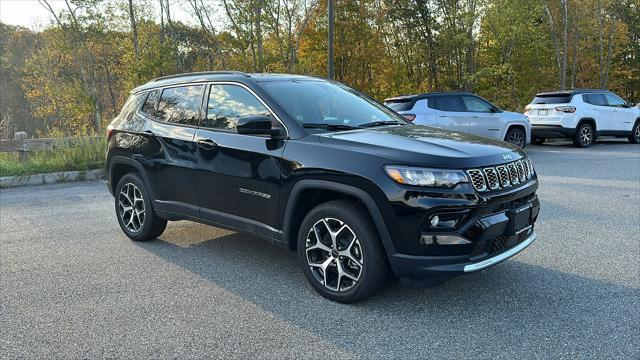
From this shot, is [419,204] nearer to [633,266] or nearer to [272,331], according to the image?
[272,331]

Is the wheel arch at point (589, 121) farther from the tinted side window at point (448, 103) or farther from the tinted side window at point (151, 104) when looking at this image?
the tinted side window at point (151, 104)

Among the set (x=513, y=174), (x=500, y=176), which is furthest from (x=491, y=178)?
(x=513, y=174)

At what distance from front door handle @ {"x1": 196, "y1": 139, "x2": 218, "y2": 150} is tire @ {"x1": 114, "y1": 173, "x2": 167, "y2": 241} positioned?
3.49 feet

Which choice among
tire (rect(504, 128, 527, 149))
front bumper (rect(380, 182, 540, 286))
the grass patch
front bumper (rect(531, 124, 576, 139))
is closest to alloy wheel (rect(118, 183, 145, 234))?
front bumper (rect(380, 182, 540, 286))

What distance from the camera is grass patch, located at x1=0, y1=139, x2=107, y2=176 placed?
390 inches

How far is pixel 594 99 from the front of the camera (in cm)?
1485

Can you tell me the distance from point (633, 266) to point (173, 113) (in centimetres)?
440

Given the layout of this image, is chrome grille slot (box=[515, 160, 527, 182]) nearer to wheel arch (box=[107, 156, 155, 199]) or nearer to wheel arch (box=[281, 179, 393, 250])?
wheel arch (box=[281, 179, 393, 250])

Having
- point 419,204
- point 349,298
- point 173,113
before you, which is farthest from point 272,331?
point 173,113

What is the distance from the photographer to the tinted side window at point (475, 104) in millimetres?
12609

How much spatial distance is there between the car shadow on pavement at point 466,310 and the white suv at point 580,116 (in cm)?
1154

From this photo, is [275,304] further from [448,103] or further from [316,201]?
[448,103]

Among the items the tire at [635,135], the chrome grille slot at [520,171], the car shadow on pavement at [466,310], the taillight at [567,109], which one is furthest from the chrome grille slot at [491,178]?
the tire at [635,135]

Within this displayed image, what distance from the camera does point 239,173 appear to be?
404 cm
